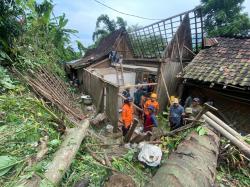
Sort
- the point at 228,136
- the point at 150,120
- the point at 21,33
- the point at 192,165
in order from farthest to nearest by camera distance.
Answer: the point at 21,33
the point at 150,120
the point at 228,136
the point at 192,165

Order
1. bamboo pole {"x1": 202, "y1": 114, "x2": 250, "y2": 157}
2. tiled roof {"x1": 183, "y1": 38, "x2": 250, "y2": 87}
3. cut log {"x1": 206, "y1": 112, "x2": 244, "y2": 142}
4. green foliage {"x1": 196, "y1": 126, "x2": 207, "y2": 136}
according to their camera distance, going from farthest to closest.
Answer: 1. tiled roof {"x1": 183, "y1": 38, "x2": 250, "y2": 87}
2. green foliage {"x1": 196, "y1": 126, "x2": 207, "y2": 136}
3. cut log {"x1": 206, "y1": 112, "x2": 244, "y2": 142}
4. bamboo pole {"x1": 202, "y1": 114, "x2": 250, "y2": 157}

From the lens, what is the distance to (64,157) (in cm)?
294

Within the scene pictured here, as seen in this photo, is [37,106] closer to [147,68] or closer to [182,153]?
[182,153]

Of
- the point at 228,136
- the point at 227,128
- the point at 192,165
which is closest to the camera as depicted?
the point at 192,165

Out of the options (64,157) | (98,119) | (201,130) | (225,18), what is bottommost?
(98,119)

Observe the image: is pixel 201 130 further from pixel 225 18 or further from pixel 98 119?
pixel 225 18

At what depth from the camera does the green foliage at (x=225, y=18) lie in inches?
614

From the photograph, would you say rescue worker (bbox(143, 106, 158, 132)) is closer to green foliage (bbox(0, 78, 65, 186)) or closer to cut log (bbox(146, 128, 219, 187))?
cut log (bbox(146, 128, 219, 187))

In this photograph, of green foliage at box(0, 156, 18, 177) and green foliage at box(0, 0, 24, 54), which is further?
green foliage at box(0, 0, 24, 54)

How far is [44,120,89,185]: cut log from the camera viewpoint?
8.45ft

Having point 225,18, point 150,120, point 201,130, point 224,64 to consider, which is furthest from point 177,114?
point 225,18

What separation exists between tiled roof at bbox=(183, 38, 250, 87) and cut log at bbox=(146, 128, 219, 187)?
3802mm

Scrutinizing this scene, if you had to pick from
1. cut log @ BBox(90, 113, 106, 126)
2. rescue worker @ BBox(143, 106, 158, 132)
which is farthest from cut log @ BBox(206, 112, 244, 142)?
cut log @ BBox(90, 113, 106, 126)

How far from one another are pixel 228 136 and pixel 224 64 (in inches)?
208
